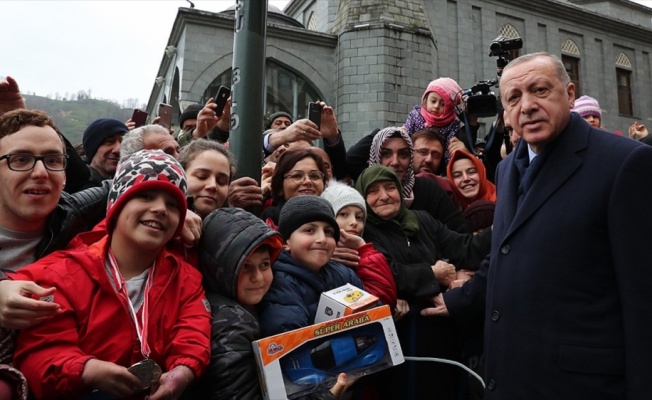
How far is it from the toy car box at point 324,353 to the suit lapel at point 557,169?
774 mm

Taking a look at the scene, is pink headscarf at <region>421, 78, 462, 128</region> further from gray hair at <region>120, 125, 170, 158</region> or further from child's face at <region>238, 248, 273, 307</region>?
child's face at <region>238, 248, 273, 307</region>

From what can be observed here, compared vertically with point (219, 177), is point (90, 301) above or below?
below

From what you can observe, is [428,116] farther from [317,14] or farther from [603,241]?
[317,14]

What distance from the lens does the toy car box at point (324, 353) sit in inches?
72.5

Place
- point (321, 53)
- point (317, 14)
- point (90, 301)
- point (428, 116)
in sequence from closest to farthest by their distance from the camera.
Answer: point (90, 301) < point (428, 116) < point (321, 53) < point (317, 14)

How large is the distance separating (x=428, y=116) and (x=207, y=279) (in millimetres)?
3538

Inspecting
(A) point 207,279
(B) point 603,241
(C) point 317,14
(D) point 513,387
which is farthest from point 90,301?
(C) point 317,14

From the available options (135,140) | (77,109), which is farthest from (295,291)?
(77,109)

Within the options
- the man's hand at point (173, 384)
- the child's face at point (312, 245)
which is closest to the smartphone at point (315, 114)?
the child's face at point (312, 245)

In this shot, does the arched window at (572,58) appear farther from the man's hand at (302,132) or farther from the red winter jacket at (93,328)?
the red winter jacket at (93,328)

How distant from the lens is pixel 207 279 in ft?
7.33

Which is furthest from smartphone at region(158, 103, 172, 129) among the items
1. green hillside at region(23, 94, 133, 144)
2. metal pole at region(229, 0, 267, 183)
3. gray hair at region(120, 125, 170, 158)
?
green hillside at region(23, 94, 133, 144)

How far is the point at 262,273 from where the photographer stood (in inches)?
86.2

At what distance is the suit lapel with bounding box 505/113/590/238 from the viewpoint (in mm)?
2055
